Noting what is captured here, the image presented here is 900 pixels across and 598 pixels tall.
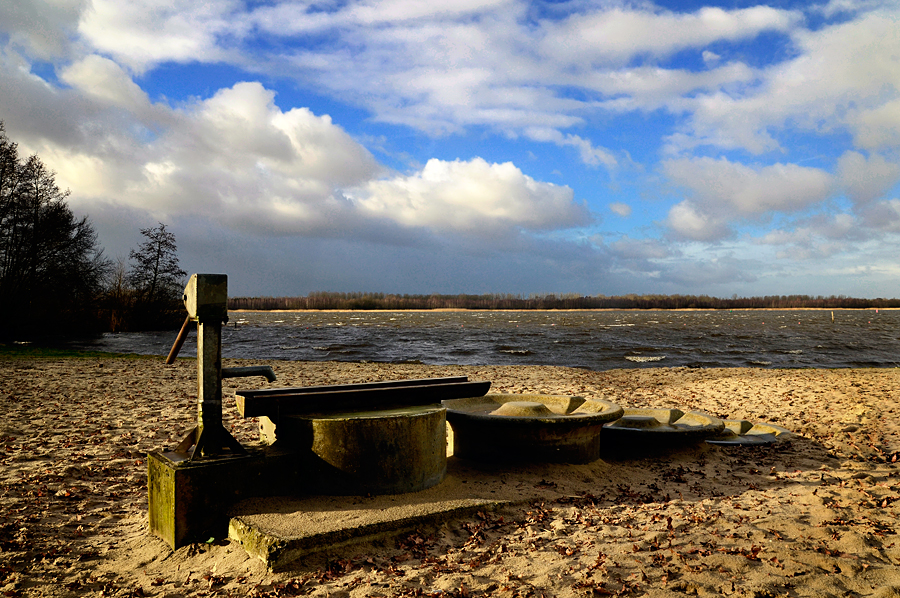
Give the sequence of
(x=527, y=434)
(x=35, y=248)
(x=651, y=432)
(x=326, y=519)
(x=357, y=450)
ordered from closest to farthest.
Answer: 1. (x=326, y=519)
2. (x=357, y=450)
3. (x=527, y=434)
4. (x=651, y=432)
5. (x=35, y=248)

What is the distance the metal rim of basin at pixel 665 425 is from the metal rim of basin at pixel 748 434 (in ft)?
1.36

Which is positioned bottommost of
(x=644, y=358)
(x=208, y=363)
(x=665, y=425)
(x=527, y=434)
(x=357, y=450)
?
(x=644, y=358)

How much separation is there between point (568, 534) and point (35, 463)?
6.94 m

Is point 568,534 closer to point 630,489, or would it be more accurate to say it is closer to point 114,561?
point 630,489

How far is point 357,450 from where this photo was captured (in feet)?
17.0

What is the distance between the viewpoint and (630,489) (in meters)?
6.40

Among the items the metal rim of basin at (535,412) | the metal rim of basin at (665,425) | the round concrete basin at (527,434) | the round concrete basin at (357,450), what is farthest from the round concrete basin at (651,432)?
the round concrete basin at (357,450)

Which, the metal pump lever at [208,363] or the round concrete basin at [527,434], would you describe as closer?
the metal pump lever at [208,363]

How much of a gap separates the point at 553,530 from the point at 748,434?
593 centimetres

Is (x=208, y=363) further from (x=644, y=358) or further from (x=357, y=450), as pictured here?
(x=644, y=358)

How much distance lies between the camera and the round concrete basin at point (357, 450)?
16.9ft

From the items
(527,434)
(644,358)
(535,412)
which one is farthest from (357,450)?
(644,358)

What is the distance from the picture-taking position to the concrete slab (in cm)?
432

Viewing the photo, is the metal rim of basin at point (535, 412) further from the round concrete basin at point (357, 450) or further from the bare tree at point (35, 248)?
the bare tree at point (35, 248)
